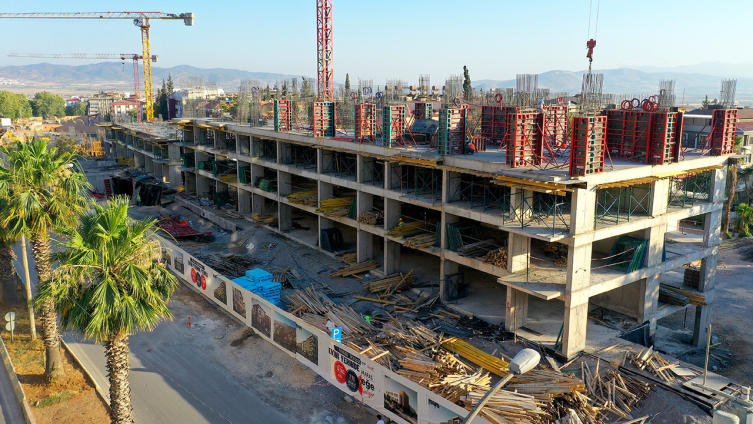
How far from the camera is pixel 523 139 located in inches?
1060


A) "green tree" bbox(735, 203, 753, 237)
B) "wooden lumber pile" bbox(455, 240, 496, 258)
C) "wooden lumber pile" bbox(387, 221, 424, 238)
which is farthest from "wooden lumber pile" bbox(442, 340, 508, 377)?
"green tree" bbox(735, 203, 753, 237)

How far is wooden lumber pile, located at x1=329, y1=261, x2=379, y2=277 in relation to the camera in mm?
36344

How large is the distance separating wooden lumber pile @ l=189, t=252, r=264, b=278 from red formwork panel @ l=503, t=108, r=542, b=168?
63.1 feet

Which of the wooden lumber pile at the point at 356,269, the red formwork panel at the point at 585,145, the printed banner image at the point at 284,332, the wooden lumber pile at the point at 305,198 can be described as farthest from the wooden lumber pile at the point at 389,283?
the red formwork panel at the point at 585,145

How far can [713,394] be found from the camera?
2214 cm

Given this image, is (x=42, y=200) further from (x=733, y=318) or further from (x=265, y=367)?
(x=733, y=318)

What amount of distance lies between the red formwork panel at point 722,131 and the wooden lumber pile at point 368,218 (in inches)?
762

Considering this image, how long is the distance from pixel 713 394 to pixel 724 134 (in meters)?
15.1

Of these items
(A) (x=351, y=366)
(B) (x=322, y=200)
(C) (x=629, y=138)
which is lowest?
(A) (x=351, y=366)

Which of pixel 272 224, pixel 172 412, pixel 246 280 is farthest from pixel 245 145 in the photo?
pixel 172 412

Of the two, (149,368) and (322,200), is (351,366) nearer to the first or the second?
(149,368)

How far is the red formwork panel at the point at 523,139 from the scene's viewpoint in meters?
26.6

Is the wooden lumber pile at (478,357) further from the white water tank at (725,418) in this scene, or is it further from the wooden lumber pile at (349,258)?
the wooden lumber pile at (349,258)

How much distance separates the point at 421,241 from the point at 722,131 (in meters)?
17.0
